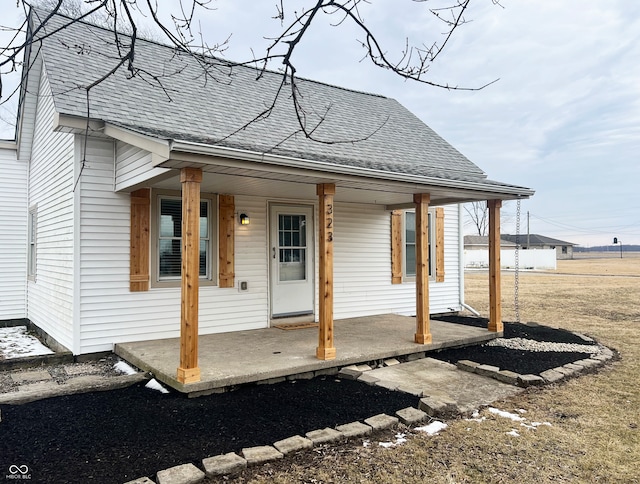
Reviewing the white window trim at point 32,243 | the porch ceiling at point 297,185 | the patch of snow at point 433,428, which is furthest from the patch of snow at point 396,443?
the white window trim at point 32,243

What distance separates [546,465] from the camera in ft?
10.2

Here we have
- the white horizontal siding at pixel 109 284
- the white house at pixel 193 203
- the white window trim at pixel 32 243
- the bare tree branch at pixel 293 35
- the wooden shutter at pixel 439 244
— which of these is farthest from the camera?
the wooden shutter at pixel 439 244

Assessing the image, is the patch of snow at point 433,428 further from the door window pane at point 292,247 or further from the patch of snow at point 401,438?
the door window pane at point 292,247

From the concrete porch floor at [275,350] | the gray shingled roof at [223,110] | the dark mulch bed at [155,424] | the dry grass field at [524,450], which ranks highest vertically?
the gray shingled roof at [223,110]

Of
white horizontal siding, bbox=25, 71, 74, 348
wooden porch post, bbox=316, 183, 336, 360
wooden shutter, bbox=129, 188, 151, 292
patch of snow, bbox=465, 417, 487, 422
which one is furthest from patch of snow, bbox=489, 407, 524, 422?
Answer: white horizontal siding, bbox=25, 71, 74, 348

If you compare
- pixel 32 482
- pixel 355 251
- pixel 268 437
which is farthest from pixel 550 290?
pixel 32 482

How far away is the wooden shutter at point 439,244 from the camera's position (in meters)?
9.71

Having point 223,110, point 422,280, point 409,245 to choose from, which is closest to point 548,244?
point 409,245

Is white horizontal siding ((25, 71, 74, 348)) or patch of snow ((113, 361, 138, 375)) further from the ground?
white horizontal siding ((25, 71, 74, 348))

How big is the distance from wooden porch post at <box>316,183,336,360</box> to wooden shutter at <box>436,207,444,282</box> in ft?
16.0

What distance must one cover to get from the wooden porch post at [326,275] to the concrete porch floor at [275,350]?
0.66ft

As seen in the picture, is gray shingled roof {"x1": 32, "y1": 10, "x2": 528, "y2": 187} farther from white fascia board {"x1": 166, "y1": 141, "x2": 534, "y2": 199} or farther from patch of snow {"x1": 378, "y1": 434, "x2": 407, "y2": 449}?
patch of snow {"x1": 378, "y1": 434, "x2": 407, "y2": 449}

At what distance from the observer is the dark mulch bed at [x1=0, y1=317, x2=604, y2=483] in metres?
3.00

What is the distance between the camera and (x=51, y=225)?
695cm
